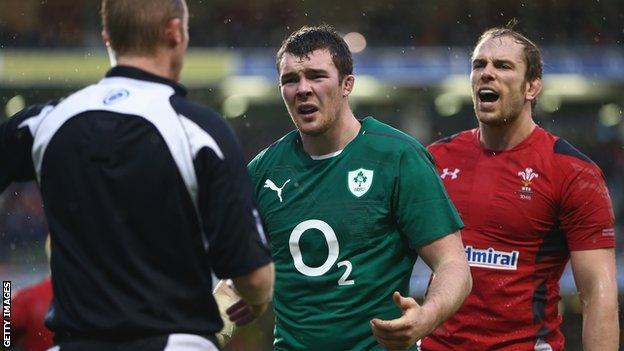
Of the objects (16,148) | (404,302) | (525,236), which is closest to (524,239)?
(525,236)

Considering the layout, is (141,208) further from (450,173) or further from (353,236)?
(450,173)

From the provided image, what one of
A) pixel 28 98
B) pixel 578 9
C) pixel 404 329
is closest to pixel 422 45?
pixel 578 9

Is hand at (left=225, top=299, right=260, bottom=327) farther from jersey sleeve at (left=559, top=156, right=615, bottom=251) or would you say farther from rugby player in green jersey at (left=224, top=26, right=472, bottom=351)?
jersey sleeve at (left=559, top=156, right=615, bottom=251)

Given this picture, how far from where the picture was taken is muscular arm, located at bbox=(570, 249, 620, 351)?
16.0 feet

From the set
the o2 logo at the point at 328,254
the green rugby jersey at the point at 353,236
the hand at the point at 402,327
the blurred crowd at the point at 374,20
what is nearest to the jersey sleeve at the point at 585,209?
the green rugby jersey at the point at 353,236

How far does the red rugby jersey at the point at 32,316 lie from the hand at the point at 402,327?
1.61 metres

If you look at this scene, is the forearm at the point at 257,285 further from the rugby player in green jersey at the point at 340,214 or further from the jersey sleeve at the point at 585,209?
the jersey sleeve at the point at 585,209

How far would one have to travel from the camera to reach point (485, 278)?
197 inches

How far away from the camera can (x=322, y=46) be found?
463 centimetres

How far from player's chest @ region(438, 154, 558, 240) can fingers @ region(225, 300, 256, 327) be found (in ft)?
6.33

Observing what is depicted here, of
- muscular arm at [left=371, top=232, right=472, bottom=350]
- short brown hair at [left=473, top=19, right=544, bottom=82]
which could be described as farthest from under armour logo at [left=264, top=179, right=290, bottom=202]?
short brown hair at [left=473, top=19, right=544, bottom=82]

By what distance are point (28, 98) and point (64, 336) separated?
1887 cm

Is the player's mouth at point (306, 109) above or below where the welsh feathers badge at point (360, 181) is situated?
above

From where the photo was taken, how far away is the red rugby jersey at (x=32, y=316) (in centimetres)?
467
